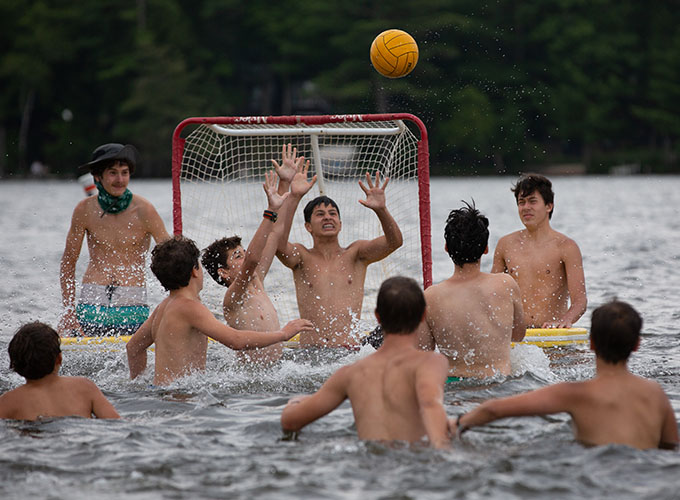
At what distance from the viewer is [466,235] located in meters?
6.63

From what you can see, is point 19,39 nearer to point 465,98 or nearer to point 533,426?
point 465,98

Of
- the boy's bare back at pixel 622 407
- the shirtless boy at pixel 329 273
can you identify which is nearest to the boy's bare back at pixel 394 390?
the boy's bare back at pixel 622 407

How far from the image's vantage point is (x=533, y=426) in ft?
20.3

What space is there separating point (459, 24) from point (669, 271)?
5384cm

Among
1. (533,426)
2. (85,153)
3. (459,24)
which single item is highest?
(459,24)

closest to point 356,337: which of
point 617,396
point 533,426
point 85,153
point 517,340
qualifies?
point 517,340

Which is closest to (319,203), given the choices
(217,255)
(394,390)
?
(217,255)

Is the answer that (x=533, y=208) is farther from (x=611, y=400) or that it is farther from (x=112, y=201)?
(x=611, y=400)

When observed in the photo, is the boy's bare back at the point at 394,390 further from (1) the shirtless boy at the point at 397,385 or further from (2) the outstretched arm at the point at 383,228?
(2) the outstretched arm at the point at 383,228

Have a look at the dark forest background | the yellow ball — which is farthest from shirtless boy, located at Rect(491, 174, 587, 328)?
the dark forest background

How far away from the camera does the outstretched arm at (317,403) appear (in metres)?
5.42

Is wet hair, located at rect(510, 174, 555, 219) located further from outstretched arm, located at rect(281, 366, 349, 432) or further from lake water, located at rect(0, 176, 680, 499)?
outstretched arm, located at rect(281, 366, 349, 432)

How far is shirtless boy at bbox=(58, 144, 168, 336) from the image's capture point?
868 centimetres

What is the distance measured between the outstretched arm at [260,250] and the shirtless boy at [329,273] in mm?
689
